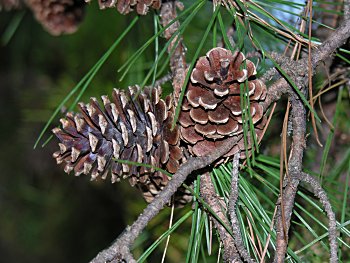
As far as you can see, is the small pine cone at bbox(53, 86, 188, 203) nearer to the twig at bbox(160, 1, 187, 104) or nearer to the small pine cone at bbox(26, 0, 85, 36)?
the twig at bbox(160, 1, 187, 104)

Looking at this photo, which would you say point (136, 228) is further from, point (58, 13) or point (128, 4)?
point (58, 13)

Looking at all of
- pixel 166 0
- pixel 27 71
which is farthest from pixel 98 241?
pixel 166 0

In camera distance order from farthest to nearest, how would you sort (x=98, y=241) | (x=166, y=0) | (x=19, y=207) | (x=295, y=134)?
(x=19, y=207), (x=98, y=241), (x=166, y=0), (x=295, y=134)

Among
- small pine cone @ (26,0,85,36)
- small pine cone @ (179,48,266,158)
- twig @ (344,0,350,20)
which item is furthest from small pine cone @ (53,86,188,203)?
small pine cone @ (26,0,85,36)

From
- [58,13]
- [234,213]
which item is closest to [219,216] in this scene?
[234,213]

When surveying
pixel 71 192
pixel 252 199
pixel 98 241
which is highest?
pixel 252 199

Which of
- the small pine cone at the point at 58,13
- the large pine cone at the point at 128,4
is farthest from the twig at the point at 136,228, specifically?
the small pine cone at the point at 58,13

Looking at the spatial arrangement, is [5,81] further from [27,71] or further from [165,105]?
[165,105]
